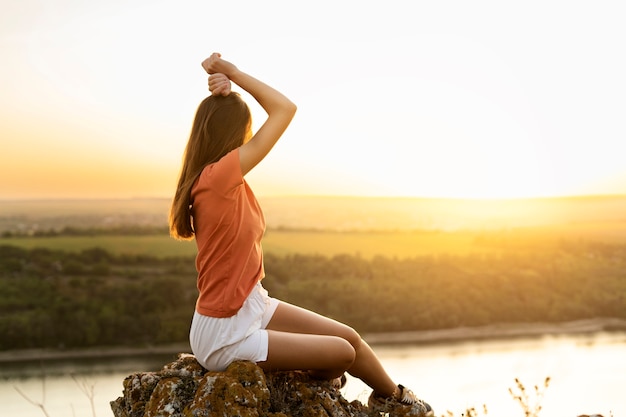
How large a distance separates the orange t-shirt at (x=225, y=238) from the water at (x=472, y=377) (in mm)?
939

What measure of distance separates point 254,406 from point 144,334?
3071 cm

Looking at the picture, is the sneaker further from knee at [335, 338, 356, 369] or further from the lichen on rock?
knee at [335, 338, 356, 369]

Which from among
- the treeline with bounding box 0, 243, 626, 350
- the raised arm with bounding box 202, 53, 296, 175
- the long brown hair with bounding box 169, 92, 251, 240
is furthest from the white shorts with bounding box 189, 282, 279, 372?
the treeline with bounding box 0, 243, 626, 350

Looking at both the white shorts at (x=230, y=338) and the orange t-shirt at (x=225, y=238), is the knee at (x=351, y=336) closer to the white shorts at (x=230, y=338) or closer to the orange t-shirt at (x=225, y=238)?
the white shorts at (x=230, y=338)

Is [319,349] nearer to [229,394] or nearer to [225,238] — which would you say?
[229,394]

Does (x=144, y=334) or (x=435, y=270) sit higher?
(x=435, y=270)

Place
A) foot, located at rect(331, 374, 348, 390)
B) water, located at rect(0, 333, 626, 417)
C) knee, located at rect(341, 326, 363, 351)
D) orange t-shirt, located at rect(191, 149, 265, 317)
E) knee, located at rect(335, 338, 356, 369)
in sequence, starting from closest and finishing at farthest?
orange t-shirt, located at rect(191, 149, 265, 317), knee, located at rect(335, 338, 356, 369), knee, located at rect(341, 326, 363, 351), foot, located at rect(331, 374, 348, 390), water, located at rect(0, 333, 626, 417)

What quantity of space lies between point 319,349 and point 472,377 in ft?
62.0

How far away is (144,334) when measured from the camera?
32.8 m

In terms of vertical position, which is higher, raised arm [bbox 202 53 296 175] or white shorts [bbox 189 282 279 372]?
raised arm [bbox 202 53 296 175]

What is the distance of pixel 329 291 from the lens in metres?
36.2

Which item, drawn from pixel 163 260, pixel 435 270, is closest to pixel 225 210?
pixel 163 260

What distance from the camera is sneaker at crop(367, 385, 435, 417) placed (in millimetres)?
3676

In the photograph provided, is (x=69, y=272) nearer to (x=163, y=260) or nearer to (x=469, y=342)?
(x=163, y=260)
